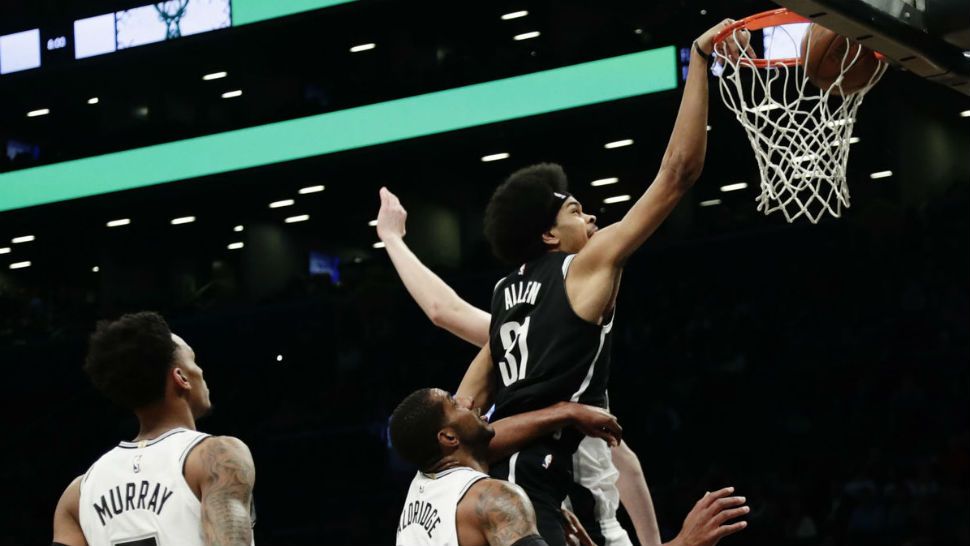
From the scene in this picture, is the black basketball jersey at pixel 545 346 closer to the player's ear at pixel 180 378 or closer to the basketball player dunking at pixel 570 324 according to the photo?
the basketball player dunking at pixel 570 324

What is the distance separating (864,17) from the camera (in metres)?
3.30

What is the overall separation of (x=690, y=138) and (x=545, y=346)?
636mm

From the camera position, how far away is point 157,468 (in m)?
2.88

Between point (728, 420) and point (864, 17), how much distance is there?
24.5ft

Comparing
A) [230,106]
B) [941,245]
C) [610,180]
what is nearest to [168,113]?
[230,106]

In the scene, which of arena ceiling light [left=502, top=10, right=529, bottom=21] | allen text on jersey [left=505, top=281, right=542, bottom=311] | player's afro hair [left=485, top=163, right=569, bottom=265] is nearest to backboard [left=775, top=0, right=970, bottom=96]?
player's afro hair [left=485, top=163, right=569, bottom=265]

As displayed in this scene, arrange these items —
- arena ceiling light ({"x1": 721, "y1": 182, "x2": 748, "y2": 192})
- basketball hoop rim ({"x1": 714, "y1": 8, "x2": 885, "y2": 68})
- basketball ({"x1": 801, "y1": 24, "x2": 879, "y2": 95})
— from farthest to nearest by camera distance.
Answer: arena ceiling light ({"x1": 721, "y1": 182, "x2": 748, "y2": 192})
basketball ({"x1": 801, "y1": 24, "x2": 879, "y2": 95})
basketball hoop rim ({"x1": 714, "y1": 8, "x2": 885, "y2": 68})

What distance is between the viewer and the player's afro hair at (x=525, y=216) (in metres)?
3.60

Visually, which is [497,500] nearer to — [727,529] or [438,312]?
[727,529]

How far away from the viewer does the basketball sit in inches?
147

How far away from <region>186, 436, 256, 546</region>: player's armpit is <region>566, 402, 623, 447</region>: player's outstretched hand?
818 millimetres

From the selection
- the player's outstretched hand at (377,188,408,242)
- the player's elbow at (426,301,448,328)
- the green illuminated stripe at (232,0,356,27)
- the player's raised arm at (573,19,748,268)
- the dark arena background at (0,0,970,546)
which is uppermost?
the green illuminated stripe at (232,0,356,27)

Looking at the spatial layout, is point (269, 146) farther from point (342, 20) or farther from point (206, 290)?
point (206, 290)

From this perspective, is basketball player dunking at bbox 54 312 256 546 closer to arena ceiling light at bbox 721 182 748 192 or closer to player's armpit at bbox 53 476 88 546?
player's armpit at bbox 53 476 88 546
